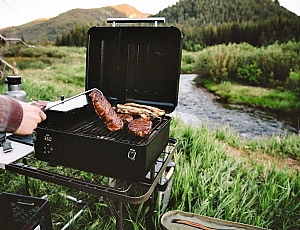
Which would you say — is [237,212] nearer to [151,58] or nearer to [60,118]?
[151,58]

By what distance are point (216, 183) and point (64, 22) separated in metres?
2.66

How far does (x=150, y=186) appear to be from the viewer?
4.26 ft

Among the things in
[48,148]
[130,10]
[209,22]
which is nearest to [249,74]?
[209,22]

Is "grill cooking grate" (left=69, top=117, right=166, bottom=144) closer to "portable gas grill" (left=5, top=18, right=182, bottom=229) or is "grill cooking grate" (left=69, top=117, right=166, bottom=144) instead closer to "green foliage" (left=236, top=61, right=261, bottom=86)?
"portable gas grill" (left=5, top=18, right=182, bottom=229)

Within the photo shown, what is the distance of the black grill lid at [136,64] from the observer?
1682mm

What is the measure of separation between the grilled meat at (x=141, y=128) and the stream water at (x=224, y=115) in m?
2.00

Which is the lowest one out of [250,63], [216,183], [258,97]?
[216,183]

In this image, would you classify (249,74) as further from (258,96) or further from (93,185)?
(93,185)

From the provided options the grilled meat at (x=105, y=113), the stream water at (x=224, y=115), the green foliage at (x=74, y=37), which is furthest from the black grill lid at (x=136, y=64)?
the green foliage at (x=74, y=37)

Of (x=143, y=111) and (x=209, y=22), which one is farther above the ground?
(x=209, y=22)

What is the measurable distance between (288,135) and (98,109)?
8.02 ft

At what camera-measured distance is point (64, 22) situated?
138 inches

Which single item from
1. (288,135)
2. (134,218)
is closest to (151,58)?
(134,218)

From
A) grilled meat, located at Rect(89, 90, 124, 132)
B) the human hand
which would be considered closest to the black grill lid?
grilled meat, located at Rect(89, 90, 124, 132)
